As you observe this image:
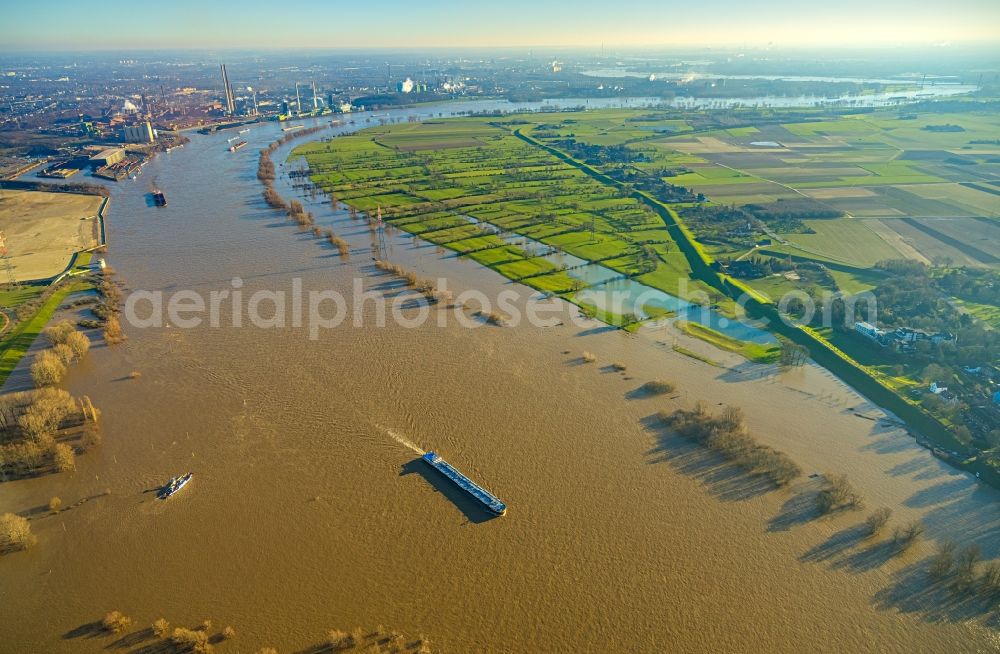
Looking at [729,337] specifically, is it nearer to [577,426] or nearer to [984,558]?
[577,426]

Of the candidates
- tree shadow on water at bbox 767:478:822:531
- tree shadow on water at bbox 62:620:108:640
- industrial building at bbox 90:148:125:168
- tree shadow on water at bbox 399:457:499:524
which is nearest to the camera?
tree shadow on water at bbox 62:620:108:640

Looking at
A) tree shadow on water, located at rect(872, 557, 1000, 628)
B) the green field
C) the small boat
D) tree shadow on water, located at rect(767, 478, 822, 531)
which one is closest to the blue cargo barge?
the small boat

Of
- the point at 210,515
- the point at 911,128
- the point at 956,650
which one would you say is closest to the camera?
the point at 956,650

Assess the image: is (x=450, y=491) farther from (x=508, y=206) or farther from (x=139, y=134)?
(x=139, y=134)

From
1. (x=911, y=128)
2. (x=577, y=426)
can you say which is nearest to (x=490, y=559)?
(x=577, y=426)

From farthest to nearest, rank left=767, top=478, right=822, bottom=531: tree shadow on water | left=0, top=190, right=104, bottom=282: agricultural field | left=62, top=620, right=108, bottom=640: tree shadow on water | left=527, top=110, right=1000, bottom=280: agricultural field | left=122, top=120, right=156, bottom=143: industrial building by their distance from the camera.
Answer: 1. left=122, top=120, right=156, bottom=143: industrial building
2. left=527, top=110, right=1000, bottom=280: agricultural field
3. left=0, top=190, right=104, bottom=282: agricultural field
4. left=767, top=478, right=822, bottom=531: tree shadow on water
5. left=62, top=620, right=108, bottom=640: tree shadow on water

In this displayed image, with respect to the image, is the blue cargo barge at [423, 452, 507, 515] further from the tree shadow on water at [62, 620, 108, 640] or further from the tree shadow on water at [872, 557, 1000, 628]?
the tree shadow on water at [872, 557, 1000, 628]
